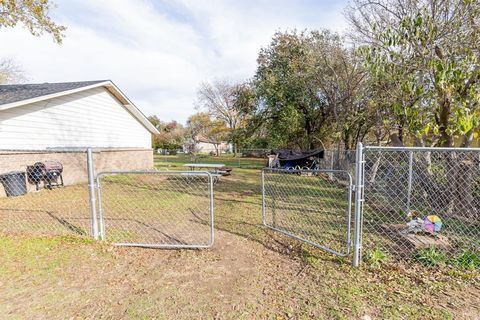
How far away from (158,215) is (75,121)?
25.9 ft

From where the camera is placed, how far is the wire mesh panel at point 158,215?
3.92m

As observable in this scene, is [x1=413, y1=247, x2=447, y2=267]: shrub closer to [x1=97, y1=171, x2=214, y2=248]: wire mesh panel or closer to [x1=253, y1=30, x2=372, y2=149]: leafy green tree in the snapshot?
[x1=97, y1=171, x2=214, y2=248]: wire mesh panel

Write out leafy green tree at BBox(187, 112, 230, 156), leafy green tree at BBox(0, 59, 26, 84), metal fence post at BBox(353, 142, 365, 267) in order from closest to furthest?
metal fence post at BBox(353, 142, 365, 267), leafy green tree at BBox(0, 59, 26, 84), leafy green tree at BBox(187, 112, 230, 156)

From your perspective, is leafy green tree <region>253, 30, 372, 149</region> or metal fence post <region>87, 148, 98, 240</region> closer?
metal fence post <region>87, 148, 98, 240</region>

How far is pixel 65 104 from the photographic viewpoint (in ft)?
32.4

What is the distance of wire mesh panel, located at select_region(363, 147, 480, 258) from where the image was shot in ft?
11.7

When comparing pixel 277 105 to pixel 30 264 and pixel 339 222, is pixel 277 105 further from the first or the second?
pixel 30 264

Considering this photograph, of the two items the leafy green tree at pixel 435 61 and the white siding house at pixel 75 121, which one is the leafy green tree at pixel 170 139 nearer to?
the white siding house at pixel 75 121

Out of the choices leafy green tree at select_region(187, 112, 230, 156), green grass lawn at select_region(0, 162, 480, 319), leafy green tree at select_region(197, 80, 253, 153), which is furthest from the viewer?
leafy green tree at select_region(187, 112, 230, 156)

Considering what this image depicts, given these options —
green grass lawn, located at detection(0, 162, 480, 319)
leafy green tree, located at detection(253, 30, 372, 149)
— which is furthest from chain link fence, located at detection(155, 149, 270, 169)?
green grass lawn, located at detection(0, 162, 480, 319)

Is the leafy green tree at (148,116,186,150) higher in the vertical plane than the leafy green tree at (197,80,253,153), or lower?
lower

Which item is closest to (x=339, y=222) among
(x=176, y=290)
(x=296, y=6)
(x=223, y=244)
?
(x=223, y=244)

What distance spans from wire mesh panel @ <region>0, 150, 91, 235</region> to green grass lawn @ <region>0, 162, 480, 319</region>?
1.11ft

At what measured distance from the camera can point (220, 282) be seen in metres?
2.82
